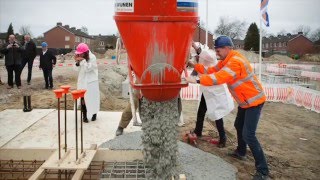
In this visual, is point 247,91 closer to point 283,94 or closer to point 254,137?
point 254,137

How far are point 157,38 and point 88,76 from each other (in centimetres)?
399

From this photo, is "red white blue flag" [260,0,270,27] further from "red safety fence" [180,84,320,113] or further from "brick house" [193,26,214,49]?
"red safety fence" [180,84,320,113]

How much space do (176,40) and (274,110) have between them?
8.87 metres

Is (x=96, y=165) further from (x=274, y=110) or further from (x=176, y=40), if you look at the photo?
(x=274, y=110)

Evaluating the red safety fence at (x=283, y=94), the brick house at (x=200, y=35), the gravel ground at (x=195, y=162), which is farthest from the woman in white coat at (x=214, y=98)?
the red safety fence at (x=283, y=94)

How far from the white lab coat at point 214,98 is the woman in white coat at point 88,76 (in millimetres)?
2405

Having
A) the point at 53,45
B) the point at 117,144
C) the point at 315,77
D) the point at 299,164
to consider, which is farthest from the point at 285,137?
the point at 53,45

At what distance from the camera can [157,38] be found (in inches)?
110

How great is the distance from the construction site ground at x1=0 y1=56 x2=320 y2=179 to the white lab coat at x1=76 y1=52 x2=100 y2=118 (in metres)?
1.98

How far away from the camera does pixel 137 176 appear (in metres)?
3.49

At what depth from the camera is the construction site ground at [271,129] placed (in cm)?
505

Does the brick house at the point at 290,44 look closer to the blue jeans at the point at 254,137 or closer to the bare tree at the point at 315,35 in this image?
the bare tree at the point at 315,35

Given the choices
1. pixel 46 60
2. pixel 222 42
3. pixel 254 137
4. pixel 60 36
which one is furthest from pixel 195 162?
pixel 60 36

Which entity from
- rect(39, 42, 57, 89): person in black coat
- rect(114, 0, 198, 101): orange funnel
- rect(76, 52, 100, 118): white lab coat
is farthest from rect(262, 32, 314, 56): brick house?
rect(114, 0, 198, 101): orange funnel
